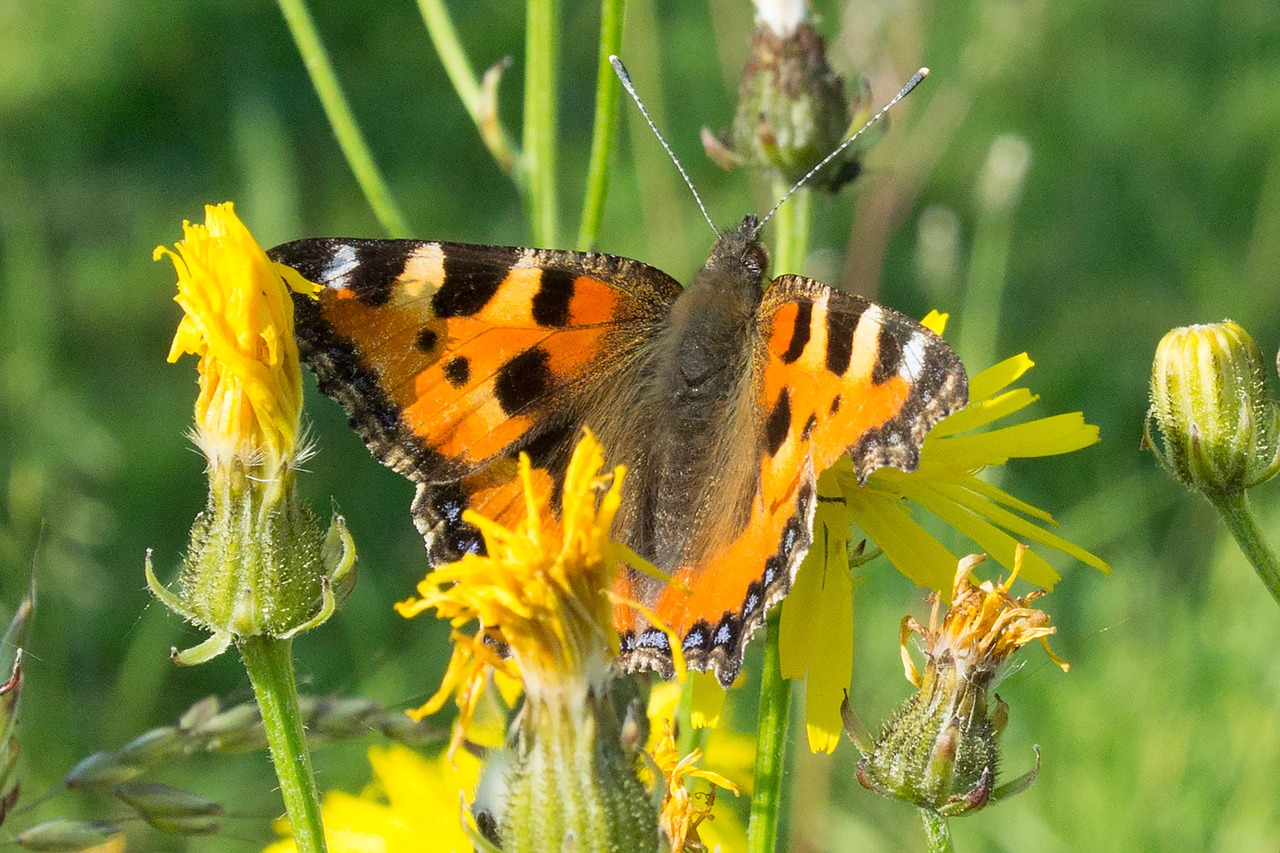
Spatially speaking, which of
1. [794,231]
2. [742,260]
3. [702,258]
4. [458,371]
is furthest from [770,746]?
[702,258]

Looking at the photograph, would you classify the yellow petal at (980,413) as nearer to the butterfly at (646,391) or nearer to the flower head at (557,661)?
the butterfly at (646,391)

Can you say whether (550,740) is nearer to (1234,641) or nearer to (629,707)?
(629,707)

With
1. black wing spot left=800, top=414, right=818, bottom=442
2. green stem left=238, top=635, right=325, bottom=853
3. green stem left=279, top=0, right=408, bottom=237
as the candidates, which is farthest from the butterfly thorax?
green stem left=238, top=635, right=325, bottom=853

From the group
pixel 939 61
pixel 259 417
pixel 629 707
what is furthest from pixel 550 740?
pixel 939 61

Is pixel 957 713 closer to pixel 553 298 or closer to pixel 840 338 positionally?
pixel 840 338

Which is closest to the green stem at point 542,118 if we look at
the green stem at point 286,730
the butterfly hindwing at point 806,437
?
the butterfly hindwing at point 806,437

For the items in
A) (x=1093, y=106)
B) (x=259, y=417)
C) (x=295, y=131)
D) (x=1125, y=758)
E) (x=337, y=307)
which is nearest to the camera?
(x=259, y=417)
